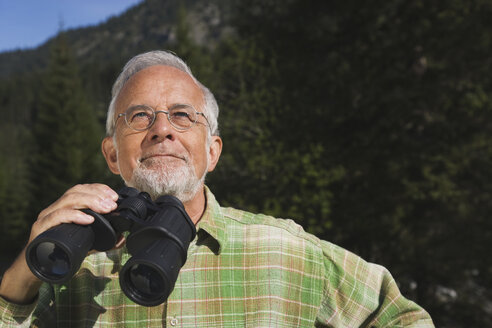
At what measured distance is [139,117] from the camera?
1780mm

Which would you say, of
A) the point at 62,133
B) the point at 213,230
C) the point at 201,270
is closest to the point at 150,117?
the point at 213,230

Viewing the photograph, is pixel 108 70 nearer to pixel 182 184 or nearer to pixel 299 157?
pixel 299 157

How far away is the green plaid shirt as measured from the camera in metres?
1.67

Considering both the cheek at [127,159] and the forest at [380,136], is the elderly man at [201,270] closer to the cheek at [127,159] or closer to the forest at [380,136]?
the cheek at [127,159]

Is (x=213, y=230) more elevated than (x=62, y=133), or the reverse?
(x=62, y=133)

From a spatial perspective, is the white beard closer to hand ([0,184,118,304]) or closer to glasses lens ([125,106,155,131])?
glasses lens ([125,106,155,131])

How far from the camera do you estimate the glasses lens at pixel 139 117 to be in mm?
1764

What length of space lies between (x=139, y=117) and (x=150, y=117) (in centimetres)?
4

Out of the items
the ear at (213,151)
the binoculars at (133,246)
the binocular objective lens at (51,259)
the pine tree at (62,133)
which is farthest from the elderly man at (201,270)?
the pine tree at (62,133)

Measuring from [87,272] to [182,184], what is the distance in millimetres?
478

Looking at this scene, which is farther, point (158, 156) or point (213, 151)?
point (213, 151)

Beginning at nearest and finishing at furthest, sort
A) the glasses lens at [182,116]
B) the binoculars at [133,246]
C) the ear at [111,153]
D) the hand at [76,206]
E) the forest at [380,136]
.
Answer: the binoculars at [133,246] → the hand at [76,206] → the glasses lens at [182,116] → the ear at [111,153] → the forest at [380,136]

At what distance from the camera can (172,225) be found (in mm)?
1373

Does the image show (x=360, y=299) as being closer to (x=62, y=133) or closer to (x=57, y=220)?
(x=57, y=220)
